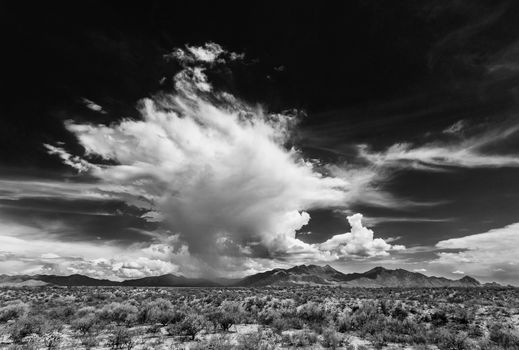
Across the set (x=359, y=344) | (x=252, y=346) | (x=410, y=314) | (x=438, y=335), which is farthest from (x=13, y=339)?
(x=410, y=314)

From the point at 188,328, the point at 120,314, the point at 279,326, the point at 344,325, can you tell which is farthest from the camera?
the point at 120,314

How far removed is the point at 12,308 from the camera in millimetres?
25594

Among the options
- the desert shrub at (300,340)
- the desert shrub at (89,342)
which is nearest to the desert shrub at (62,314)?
the desert shrub at (89,342)

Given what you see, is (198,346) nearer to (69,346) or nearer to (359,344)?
(69,346)

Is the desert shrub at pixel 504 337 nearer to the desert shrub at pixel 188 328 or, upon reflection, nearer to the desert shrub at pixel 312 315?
the desert shrub at pixel 312 315

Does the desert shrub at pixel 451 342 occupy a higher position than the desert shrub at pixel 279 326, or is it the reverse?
the desert shrub at pixel 279 326

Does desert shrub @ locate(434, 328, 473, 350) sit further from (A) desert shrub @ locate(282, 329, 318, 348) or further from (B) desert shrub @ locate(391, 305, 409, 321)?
(B) desert shrub @ locate(391, 305, 409, 321)

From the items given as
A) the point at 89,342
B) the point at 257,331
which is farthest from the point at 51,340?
the point at 257,331

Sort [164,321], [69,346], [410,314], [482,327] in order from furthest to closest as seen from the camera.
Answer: [410,314] → [164,321] → [482,327] → [69,346]

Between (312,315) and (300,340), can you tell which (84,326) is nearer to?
(300,340)

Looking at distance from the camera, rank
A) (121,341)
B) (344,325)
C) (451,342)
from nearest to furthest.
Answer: (451,342) < (121,341) < (344,325)

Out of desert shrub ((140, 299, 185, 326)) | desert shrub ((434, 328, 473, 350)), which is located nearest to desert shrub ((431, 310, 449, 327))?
desert shrub ((434, 328, 473, 350))

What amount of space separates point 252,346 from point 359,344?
5.75 m

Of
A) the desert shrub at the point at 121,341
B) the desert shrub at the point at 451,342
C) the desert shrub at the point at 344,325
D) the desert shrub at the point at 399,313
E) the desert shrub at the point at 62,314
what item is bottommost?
the desert shrub at the point at 451,342
